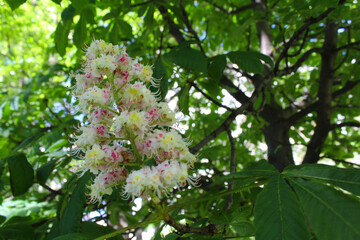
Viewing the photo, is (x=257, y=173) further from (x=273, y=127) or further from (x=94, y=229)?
(x=273, y=127)

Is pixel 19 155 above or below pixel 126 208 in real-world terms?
above

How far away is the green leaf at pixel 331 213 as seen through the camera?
2.15ft

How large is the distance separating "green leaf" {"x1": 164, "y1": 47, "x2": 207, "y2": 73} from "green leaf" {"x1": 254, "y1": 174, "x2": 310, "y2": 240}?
→ 49 cm

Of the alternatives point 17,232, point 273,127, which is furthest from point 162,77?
point 273,127

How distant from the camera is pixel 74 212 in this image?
3.73 feet

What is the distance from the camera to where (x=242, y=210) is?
1129 mm

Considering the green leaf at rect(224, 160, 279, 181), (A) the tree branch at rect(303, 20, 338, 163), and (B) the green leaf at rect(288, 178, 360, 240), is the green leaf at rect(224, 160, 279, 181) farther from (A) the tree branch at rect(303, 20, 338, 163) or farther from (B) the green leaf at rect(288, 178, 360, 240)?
(A) the tree branch at rect(303, 20, 338, 163)

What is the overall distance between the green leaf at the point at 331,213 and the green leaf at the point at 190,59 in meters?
0.55

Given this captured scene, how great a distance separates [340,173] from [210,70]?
879 mm

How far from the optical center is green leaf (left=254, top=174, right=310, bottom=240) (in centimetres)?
69

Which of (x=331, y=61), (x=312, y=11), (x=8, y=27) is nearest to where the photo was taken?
(x=312, y=11)

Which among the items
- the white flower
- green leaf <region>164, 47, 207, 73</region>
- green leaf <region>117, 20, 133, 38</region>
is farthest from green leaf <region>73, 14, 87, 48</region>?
the white flower

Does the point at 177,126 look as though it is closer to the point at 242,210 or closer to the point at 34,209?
the point at 242,210

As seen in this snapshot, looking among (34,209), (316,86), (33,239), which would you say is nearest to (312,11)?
(316,86)
